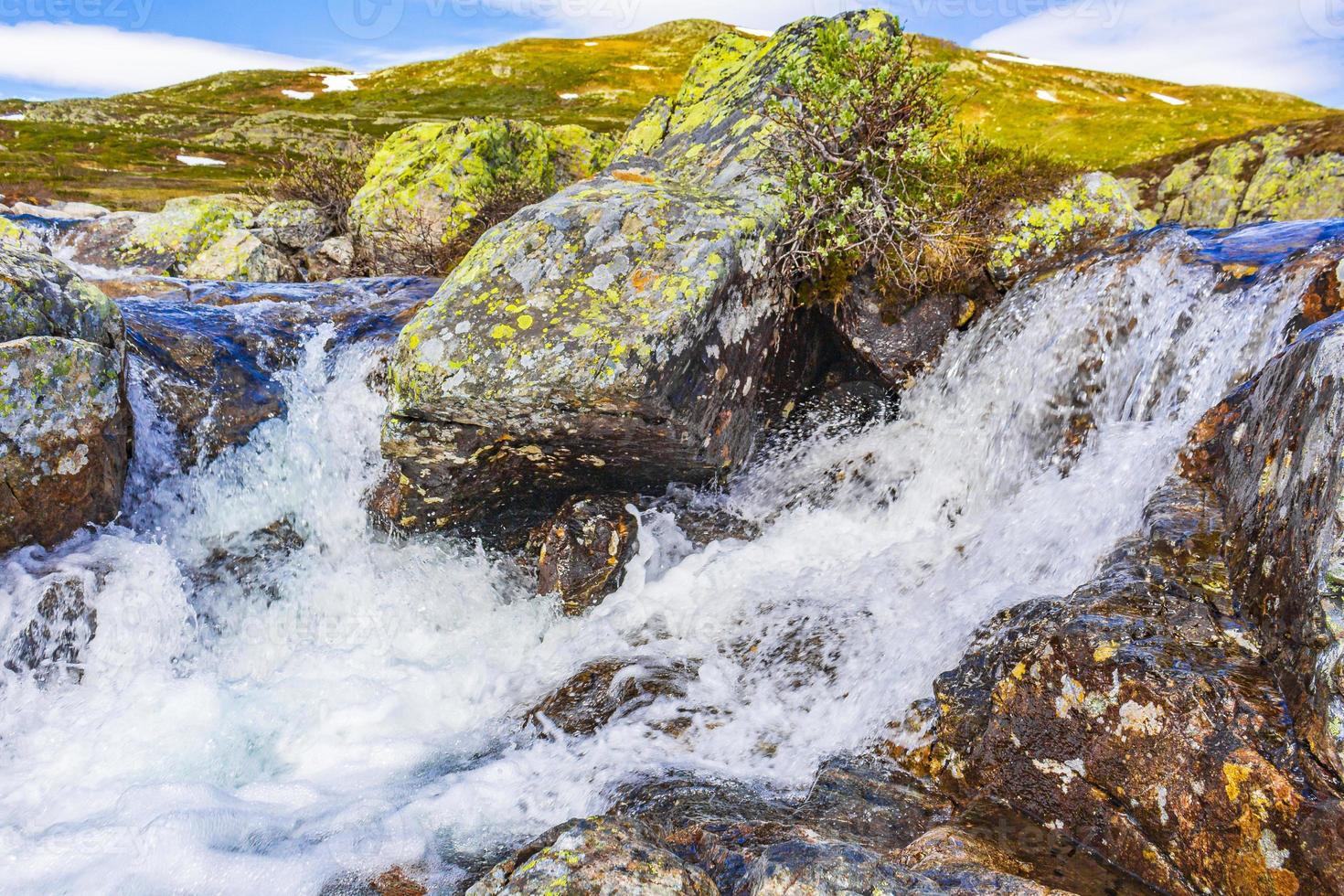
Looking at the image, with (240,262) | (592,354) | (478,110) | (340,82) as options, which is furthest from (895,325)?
(340,82)

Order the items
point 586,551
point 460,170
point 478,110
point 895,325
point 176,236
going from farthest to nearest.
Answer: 1. point 478,110
2. point 176,236
3. point 460,170
4. point 895,325
5. point 586,551

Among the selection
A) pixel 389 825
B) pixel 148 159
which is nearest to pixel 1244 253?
pixel 389 825

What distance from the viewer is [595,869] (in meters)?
3.35

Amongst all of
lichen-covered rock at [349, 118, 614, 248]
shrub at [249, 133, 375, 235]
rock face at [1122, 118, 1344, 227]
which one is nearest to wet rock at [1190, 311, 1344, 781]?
lichen-covered rock at [349, 118, 614, 248]

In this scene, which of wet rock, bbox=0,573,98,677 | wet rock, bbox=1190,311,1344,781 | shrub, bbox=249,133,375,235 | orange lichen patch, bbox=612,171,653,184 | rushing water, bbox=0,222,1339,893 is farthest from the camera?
shrub, bbox=249,133,375,235

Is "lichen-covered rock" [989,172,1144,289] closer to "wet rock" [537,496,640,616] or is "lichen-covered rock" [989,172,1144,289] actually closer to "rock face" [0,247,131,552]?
"wet rock" [537,496,640,616]

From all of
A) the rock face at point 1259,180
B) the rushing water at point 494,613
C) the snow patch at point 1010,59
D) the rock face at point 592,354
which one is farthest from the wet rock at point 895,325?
the snow patch at point 1010,59

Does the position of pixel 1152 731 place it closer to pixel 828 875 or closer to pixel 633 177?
pixel 828 875

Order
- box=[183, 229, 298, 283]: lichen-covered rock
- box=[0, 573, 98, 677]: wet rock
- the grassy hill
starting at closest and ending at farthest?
box=[0, 573, 98, 677]: wet rock < box=[183, 229, 298, 283]: lichen-covered rock < the grassy hill

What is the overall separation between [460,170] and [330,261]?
440cm

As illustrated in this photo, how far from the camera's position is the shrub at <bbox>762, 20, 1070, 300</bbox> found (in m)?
9.23

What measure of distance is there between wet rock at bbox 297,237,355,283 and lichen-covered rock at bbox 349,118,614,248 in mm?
893

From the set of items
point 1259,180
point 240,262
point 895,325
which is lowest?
point 895,325

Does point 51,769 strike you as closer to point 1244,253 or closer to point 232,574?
point 232,574
